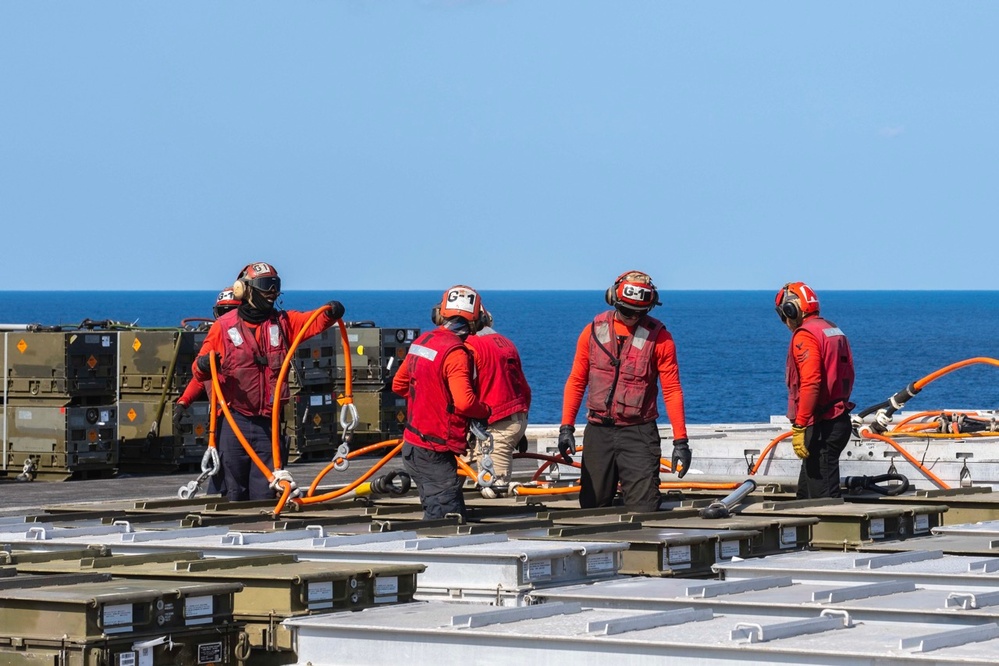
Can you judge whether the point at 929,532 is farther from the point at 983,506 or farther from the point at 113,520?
the point at 113,520

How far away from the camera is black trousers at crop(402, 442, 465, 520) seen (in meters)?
12.8

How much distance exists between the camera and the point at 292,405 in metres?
26.9

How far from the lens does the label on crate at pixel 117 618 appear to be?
26.9ft

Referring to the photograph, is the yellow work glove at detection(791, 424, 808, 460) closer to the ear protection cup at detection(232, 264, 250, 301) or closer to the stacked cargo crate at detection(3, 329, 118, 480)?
the ear protection cup at detection(232, 264, 250, 301)

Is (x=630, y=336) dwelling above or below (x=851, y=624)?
above

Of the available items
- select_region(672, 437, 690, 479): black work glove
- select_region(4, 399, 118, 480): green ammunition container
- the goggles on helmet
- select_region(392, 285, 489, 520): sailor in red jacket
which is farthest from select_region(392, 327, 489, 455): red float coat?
select_region(4, 399, 118, 480): green ammunition container

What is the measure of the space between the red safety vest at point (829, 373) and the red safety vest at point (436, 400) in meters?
3.38

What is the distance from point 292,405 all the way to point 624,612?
61.3 ft

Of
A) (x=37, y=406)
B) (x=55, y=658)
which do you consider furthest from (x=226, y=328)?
(x=37, y=406)

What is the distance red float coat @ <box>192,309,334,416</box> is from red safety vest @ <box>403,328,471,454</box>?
101 inches

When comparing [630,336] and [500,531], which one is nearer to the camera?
[500,531]

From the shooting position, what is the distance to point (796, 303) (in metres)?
15.0

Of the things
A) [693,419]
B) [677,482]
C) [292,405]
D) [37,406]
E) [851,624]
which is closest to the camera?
[851,624]

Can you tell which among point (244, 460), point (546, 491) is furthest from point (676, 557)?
point (244, 460)
